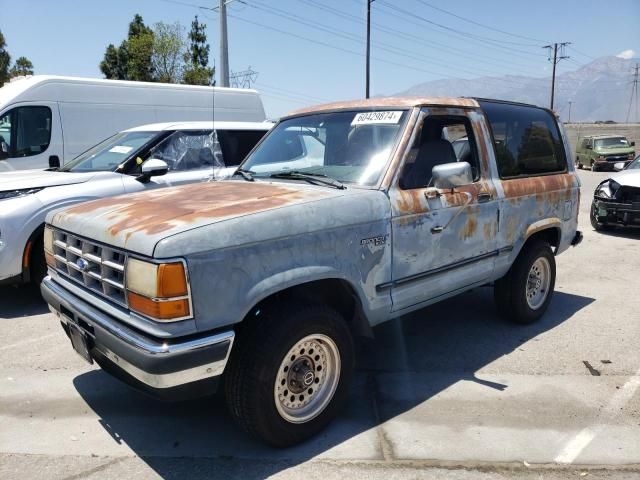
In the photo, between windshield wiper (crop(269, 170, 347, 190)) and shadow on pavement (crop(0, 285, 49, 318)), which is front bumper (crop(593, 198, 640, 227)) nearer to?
windshield wiper (crop(269, 170, 347, 190))

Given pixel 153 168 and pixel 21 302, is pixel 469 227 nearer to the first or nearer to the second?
pixel 153 168

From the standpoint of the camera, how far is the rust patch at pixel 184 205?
2721 mm

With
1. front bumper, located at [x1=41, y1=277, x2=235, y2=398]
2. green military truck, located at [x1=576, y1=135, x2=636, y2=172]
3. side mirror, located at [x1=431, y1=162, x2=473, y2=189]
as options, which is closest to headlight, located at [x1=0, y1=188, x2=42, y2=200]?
front bumper, located at [x1=41, y1=277, x2=235, y2=398]

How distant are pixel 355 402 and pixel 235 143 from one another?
4.65 meters

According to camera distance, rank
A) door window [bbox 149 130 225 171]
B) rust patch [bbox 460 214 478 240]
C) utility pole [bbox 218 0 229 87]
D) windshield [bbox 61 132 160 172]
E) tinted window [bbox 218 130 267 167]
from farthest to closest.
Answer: utility pole [bbox 218 0 229 87] < tinted window [bbox 218 130 267 167] < door window [bbox 149 130 225 171] < windshield [bbox 61 132 160 172] < rust patch [bbox 460 214 478 240]

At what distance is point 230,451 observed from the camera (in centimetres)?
302

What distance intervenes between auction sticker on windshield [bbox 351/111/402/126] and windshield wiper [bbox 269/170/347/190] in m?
0.52

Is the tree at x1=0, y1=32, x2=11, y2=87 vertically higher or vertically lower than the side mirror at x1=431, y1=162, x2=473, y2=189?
higher

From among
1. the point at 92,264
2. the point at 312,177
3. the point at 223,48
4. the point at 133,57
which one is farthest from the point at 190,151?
the point at 133,57

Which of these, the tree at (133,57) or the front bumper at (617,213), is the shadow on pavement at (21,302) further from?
the tree at (133,57)

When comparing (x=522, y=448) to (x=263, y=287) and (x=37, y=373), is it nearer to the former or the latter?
(x=263, y=287)

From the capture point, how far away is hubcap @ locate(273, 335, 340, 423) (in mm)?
2943

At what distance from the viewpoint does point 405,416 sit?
341cm

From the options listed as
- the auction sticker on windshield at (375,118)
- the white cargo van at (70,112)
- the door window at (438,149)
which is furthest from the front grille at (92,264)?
the white cargo van at (70,112)
